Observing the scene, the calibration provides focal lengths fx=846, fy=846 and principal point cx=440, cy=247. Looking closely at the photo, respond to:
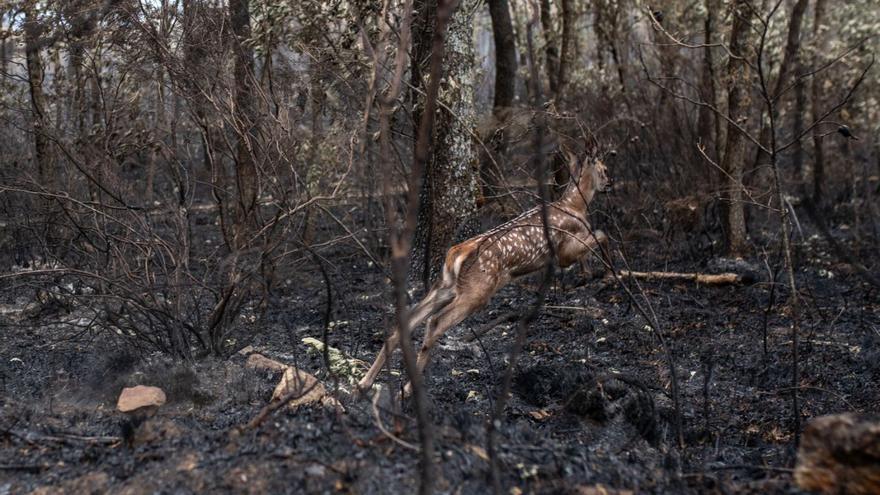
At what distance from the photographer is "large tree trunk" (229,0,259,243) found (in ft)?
21.8

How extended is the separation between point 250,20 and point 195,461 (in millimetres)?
7046

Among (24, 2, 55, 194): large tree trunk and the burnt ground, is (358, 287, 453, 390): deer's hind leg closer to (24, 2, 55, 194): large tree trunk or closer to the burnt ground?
the burnt ground

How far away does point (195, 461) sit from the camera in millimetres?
3891

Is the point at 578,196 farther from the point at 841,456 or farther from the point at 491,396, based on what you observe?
the point at 841,456

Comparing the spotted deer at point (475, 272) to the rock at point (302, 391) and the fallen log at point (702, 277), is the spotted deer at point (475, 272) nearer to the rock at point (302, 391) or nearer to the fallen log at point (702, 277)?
the rock at point (302, 391)

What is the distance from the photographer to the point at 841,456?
3.24m

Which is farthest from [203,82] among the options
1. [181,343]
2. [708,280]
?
[708,280]

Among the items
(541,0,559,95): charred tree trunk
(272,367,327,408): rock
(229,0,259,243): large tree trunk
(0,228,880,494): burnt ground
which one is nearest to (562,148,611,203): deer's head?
(0,228,880,494): burnt ground

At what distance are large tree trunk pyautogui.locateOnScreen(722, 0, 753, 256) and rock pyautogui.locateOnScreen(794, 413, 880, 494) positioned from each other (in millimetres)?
6605

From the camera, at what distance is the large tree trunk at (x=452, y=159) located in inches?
359

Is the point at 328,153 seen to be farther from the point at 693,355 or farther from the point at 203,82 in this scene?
the point at 693,355

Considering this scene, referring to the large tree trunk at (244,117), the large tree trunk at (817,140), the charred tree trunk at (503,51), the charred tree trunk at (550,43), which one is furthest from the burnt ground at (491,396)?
the charred tree trunk at (550,43)

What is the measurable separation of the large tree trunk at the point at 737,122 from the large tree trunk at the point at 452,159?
3014 mm

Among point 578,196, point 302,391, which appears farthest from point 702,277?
point 302,391
